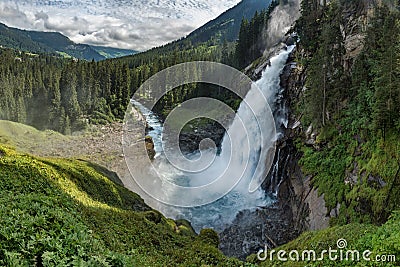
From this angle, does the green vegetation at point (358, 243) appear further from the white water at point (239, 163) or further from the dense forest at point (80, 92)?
the dense forest at point (80, 92)

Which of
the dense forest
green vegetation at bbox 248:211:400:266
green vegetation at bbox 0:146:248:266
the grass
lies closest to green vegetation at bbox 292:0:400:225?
Answer: green vegetation at bbox 248:211:400:266

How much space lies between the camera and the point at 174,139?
5122cm

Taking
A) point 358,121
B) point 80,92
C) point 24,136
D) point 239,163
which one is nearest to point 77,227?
point 358,121

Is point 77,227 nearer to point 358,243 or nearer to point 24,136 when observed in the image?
point 358,243

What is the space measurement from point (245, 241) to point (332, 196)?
7.25 metres

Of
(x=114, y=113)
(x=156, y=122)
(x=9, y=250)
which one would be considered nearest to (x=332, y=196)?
(x=9, y=250)

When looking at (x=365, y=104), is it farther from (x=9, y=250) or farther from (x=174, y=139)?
(x=174, y=139)

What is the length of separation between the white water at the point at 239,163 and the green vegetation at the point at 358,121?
612cm

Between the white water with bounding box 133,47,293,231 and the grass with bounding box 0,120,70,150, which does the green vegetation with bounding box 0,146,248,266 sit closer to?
the white water with bounding box 133,47,293,231

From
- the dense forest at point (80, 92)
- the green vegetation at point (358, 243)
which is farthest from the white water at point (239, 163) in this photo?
the dense forest at point (80, 92)

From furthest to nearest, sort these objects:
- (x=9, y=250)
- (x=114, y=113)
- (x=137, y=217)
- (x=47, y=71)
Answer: (x=47, y=71) < (x=114, y=113) < (x=137, y=217) < (x=9, y=250)

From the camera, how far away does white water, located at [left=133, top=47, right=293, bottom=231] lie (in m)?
27.7

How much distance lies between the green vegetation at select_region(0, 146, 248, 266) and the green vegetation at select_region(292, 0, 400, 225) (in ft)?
31.5

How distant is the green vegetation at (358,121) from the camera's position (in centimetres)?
1834
